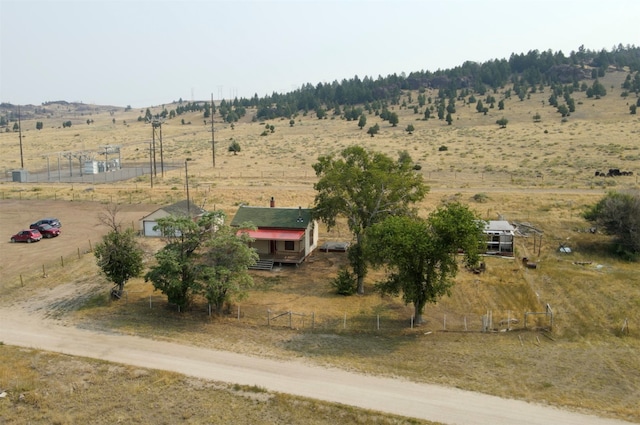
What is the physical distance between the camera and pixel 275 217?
4225 cm

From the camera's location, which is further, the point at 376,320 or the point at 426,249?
the point at 376,320

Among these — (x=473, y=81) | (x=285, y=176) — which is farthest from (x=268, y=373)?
(x=473, y=81)

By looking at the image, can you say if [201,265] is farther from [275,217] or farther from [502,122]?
[502,122]

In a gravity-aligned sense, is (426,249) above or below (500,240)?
above

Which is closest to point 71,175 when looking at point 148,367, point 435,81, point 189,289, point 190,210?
point 190,210

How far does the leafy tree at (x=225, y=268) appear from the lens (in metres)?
30.3

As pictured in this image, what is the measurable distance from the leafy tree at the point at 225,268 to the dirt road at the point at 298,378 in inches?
172

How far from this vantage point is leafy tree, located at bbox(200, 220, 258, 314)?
30.3 metres

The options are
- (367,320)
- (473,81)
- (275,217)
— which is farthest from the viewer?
(473,81)

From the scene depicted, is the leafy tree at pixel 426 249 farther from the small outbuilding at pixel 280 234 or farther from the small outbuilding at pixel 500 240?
the small outbuilding at pixel 500 240

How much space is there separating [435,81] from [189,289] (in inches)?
6864

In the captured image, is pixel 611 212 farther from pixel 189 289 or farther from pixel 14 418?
pixel 14 418

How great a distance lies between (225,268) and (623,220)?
98.5 ft

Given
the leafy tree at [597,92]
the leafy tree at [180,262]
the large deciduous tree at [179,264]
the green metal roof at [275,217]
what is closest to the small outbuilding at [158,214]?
the green metal roof at [275,217]
